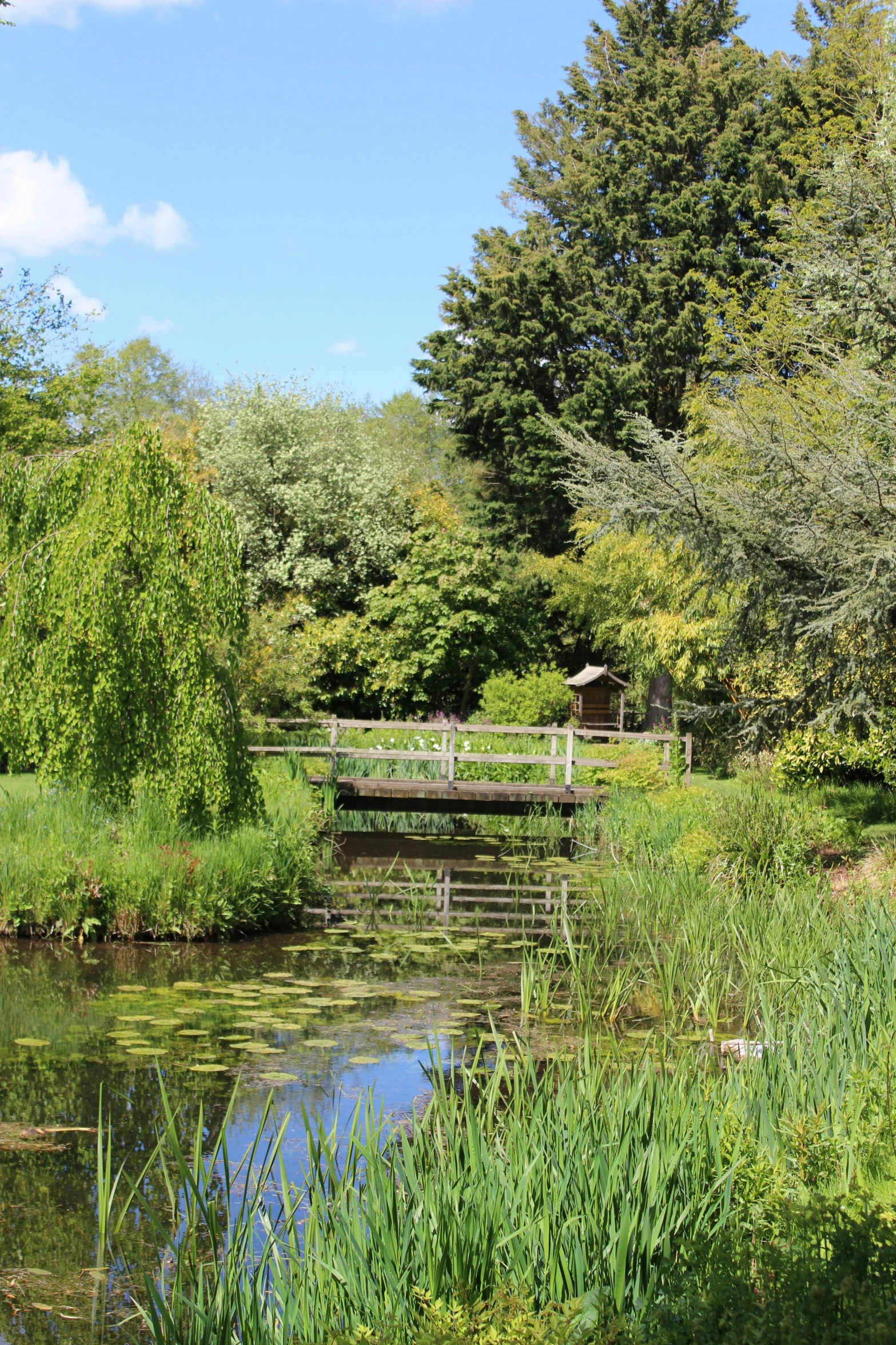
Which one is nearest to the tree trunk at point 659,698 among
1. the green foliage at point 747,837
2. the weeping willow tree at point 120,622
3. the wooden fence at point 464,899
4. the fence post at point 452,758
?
the fence post at point 452,758

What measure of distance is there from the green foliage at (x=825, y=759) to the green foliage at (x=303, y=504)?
12.6 metres

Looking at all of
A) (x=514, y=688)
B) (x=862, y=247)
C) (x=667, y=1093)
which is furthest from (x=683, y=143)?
(x=667, y=1093)

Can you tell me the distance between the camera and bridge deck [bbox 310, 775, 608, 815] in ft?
62.5

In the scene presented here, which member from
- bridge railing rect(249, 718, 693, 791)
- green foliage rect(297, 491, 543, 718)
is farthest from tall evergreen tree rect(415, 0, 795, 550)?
bridge railing rect(249, 718, 693, 791)

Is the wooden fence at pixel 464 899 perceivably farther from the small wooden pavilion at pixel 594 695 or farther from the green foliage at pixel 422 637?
the small wooden pavilion at pixel 594 695

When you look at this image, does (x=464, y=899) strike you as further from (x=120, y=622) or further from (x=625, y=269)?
(x=625, y=269)

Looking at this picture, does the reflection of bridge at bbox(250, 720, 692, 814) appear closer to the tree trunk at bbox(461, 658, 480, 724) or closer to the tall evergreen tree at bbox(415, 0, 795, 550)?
the tree trunk at bbox(461, 658, 480, 724)

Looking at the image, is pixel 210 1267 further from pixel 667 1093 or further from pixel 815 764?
pixel 815 764

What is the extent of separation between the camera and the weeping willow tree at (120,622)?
1088cm

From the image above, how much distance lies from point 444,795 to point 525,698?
322 inches

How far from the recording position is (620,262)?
3111cm

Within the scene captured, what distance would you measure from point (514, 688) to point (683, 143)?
43.5 ft

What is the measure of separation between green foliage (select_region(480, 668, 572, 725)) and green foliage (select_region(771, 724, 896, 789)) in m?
9.10

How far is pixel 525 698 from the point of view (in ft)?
88.8
